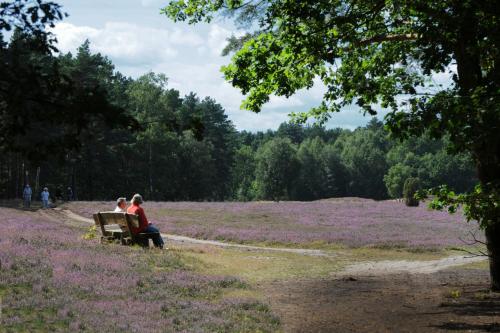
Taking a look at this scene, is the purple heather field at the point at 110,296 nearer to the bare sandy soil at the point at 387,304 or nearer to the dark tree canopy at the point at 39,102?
the bare sandy soil at the point at 387,304

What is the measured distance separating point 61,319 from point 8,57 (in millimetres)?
4262

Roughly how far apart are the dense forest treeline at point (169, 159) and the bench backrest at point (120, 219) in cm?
610

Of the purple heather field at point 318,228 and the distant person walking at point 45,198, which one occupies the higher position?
the distant person walking at point 45,198

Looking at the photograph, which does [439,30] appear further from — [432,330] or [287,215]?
[287,215]

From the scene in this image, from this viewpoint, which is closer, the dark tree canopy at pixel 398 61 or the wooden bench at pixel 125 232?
the dark tree canopy at pixel 398 61

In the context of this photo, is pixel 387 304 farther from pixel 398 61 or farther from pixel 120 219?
pixel 120 219

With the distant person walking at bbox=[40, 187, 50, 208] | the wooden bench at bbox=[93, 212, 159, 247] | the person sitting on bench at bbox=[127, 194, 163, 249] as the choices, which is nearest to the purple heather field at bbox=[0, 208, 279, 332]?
the wooden bench at bbox=[93, 212, 159, 247]

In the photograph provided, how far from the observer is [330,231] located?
31.2m

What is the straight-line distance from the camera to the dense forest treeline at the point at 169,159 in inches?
210

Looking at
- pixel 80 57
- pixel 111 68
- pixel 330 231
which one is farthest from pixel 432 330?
pixel 111 68

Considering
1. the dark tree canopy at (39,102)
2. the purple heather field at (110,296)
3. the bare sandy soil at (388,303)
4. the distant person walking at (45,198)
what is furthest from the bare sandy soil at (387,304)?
the distant person walking at (45,198)

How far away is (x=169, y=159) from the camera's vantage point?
3925 inches

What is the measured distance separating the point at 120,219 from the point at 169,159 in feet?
271

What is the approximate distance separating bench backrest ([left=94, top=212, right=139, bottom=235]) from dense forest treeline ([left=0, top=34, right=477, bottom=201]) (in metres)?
6.10
